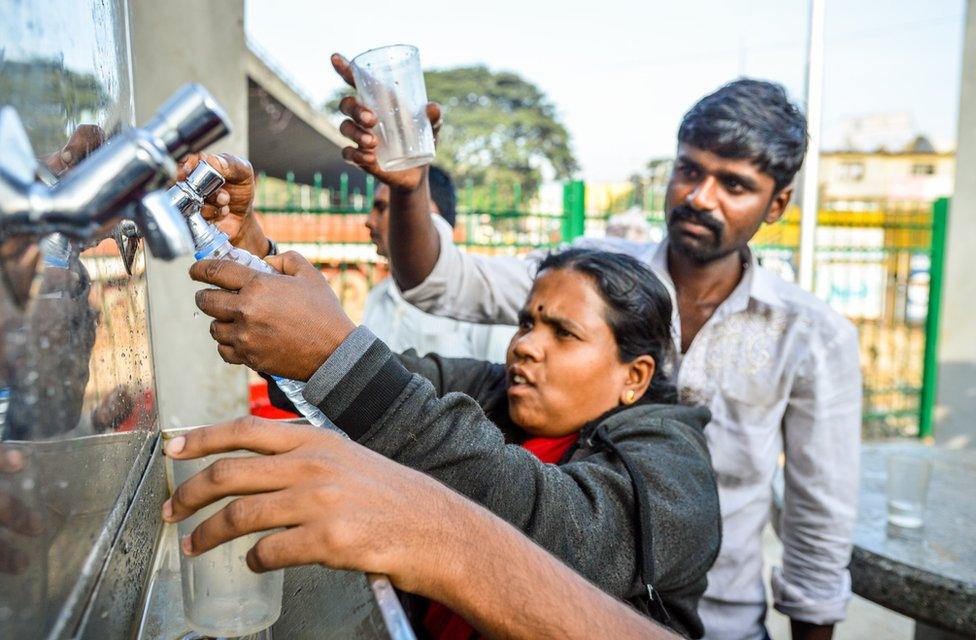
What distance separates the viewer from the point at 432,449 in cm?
91

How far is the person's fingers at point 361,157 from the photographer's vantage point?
162cm

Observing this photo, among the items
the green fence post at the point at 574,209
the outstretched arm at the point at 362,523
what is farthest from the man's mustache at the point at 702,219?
the green fence post at the point at 574,209

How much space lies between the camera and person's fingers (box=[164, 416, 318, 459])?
630 millimetres

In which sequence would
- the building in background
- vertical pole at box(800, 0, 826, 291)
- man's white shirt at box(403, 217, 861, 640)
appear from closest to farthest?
man's white shirt at box(403, 217, 861, 640) < vertical pole at box(800, 0, 826, 291) < the building in background

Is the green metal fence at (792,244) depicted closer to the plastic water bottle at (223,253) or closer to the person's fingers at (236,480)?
the plastic water bottle at (223,253)

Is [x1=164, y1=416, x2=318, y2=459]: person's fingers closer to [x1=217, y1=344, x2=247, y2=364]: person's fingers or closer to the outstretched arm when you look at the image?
the outstretched arm

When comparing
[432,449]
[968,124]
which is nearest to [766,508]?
[432,449]

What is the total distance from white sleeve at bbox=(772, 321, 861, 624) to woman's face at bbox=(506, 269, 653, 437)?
62 cm

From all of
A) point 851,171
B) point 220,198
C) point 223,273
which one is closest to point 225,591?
point 223,273

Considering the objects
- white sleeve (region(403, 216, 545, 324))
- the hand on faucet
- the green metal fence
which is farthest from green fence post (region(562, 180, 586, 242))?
the hand on faucet

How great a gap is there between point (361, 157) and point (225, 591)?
3.39 feet

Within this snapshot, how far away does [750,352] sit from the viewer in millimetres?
1879

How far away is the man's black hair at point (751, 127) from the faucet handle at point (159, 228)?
165cm

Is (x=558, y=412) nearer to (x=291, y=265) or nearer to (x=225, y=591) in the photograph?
(x=291, y=265)
